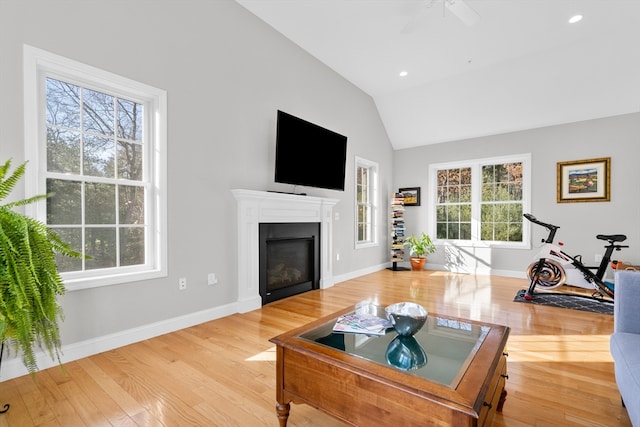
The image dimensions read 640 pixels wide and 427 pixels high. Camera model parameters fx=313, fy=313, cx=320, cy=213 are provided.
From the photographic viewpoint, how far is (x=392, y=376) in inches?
45.3

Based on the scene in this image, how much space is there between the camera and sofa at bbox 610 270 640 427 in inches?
52.2

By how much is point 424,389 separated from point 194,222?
260 centimetres

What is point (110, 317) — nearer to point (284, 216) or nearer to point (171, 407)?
point (171, 407)

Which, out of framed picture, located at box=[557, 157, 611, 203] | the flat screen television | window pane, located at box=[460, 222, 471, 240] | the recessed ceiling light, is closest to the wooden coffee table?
the flat screen television

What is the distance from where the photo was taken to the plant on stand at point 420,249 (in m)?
6.20

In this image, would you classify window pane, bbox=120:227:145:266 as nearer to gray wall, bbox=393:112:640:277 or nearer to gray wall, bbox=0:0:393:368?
gray wall, bbox=0:0:393:368

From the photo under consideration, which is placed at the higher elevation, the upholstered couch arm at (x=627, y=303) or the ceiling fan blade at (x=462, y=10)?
the ceiling fan blade at (x=462, y=10)

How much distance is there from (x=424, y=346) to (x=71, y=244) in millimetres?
2571

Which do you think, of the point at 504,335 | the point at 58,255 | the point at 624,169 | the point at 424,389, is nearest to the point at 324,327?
the point at 424,389

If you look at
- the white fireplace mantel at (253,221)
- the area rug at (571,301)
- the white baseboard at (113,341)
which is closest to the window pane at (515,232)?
the area rug at (571,301)

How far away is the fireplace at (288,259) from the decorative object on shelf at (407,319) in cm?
242

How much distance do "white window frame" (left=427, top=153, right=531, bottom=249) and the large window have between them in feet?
4.11

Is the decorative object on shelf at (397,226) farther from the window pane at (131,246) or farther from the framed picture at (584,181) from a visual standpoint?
the window pane at (131,246)

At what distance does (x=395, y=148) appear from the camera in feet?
22.5
